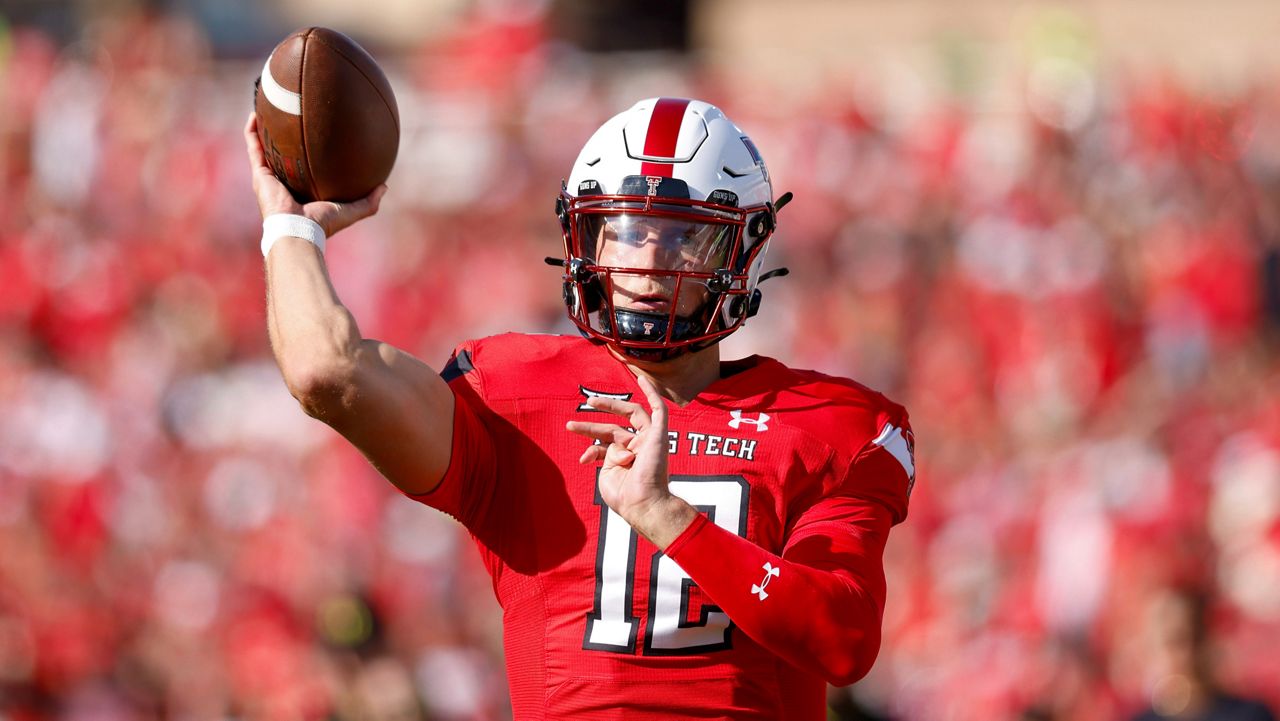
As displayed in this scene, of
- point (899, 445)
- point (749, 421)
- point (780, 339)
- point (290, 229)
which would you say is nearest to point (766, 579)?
point (749, 421)

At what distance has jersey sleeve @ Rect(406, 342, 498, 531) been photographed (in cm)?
283

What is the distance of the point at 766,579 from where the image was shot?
2.64m

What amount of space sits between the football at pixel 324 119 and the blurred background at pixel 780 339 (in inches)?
136

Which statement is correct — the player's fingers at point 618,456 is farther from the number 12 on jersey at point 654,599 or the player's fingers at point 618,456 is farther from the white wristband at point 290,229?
the white wristband at point 290,229

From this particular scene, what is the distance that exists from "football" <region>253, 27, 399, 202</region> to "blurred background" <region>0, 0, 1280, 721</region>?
3460 millimetres

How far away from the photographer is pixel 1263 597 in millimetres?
6395

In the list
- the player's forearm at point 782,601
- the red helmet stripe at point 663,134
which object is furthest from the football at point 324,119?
the player's forearm at point 782,601

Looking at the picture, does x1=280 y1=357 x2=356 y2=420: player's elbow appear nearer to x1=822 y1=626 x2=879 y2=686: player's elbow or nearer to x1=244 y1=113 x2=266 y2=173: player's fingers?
x1=244 y1=113 x2=266 y2=173: player's fingers

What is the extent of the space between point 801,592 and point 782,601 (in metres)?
0.03

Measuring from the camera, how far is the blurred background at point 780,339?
6859mm

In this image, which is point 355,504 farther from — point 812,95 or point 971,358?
point 812,95

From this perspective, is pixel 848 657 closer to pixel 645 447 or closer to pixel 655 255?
pixel 645 447

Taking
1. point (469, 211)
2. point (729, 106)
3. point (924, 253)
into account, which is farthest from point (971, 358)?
point (469, 211)

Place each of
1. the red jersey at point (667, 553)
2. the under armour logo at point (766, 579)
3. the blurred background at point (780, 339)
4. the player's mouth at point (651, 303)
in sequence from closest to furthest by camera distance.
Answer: the under armour logo at point (766, 579), the red jersey at point (667, 553), the player's mouth at point (651, 303), the blurred background at point (780, 339)
